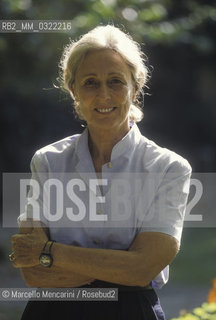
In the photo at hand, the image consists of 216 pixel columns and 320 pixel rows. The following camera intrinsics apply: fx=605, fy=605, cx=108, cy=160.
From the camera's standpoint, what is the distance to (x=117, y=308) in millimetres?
2125

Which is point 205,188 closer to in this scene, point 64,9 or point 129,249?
point 64,9

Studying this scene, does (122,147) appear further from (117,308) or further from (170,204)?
(117,308)

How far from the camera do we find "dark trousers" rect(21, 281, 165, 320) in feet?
6.97

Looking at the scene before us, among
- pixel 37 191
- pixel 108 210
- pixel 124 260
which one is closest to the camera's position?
pixel 124 260

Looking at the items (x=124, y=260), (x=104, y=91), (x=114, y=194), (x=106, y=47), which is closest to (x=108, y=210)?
(x=114, y=194)

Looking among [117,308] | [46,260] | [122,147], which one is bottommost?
[117,308]

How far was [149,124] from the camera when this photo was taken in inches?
385

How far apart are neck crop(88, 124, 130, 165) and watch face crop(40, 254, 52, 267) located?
41 cm

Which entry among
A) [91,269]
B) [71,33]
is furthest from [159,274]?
[71,33]

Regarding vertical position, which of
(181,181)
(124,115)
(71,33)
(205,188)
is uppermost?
(71,33)

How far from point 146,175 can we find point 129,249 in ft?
0.90

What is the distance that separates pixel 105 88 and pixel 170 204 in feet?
1.60

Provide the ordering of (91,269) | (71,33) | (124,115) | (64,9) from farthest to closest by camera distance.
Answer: (64,9) → (71,33) → (124,115) → (91,269)

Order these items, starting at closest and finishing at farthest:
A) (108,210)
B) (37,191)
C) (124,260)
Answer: (124,260), (108,210), (37,191)
